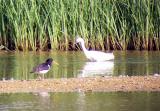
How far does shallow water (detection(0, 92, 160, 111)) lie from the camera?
376 inches

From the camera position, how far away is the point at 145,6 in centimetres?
2003

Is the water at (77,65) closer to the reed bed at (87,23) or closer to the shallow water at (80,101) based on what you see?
the reed bed at (87,23)

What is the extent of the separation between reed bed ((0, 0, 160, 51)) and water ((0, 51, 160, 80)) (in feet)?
1.53

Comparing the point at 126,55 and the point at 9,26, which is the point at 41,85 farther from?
the point at 9,26

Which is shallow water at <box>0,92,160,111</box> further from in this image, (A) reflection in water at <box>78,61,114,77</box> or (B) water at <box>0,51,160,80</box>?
(A) reflection in water at <box>78,61,114,77</box>

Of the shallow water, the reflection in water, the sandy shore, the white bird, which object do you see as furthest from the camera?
the white bird

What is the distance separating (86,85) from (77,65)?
184 inches

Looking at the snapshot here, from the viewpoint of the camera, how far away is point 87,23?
20.3 metres

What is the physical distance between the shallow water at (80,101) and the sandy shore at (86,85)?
1.45ft

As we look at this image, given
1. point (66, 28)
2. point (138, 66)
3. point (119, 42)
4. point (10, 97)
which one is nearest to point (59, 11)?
point (66, 28)

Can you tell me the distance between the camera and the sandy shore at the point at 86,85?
11531 mm

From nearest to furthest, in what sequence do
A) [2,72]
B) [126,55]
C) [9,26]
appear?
1. [2,72]
2. [126,55]
3. [9,26]

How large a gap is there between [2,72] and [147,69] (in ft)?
11.2

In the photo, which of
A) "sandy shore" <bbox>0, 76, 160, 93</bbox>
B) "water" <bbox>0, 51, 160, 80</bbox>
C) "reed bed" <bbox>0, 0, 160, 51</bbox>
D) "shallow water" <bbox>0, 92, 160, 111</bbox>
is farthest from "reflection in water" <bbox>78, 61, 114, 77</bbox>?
"shallow water" <bbox>0, 92, 160, 111</bbox>
